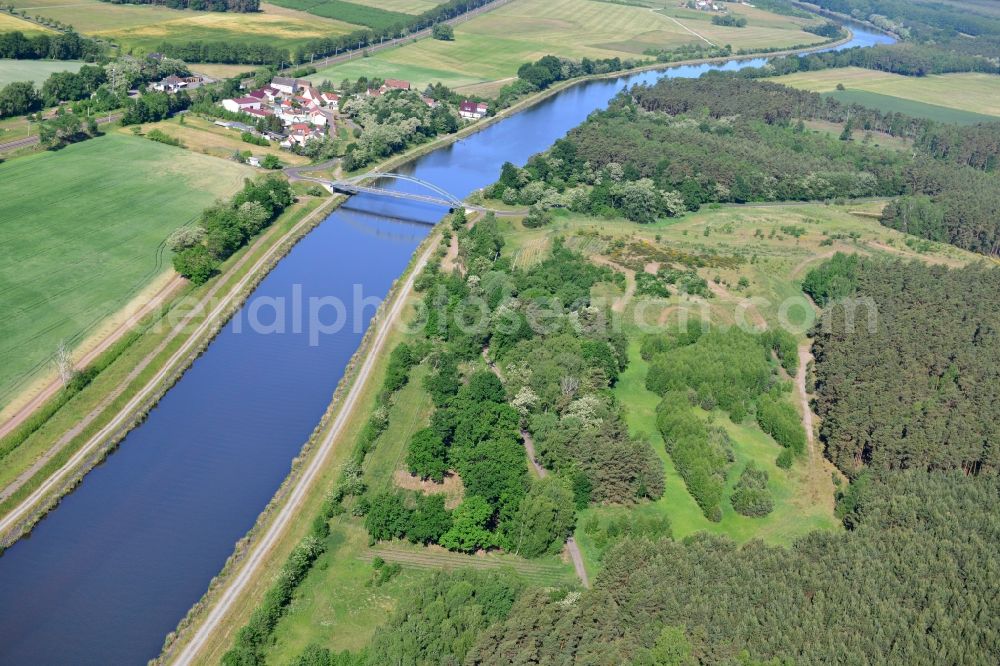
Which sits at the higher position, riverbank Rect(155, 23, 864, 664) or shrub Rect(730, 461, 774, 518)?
shrub Rect(730, 461, 774, 518)

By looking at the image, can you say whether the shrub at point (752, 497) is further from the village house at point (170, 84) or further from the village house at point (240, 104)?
the village house at point (170, 84)

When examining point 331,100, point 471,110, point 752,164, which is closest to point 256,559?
point 752,164

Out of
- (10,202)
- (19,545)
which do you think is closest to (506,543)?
(19,545)

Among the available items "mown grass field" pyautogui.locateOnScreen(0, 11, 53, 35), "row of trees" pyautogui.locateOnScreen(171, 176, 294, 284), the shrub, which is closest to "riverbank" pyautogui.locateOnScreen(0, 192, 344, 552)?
"row of trees" pyautogui.locateOnScreen(171, 176, 294, 284)

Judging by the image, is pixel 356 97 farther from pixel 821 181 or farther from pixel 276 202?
pixel 821 181

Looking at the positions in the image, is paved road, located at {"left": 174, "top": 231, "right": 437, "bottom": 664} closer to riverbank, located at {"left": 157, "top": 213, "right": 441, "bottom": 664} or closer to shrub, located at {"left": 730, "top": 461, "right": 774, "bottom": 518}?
riverbank, located at {"left": 157, "top": 213, "right": 441, "bottom": 664}

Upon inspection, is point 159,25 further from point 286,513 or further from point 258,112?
point 286,513

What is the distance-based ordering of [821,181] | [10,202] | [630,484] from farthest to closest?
[821,181]
[10,202]
[630,484]
